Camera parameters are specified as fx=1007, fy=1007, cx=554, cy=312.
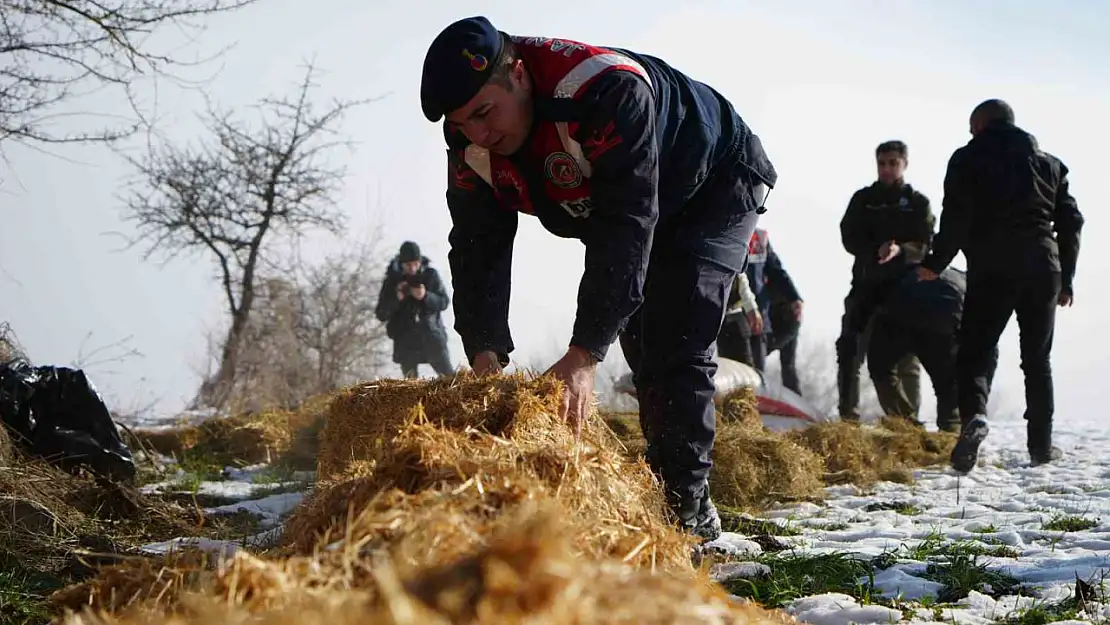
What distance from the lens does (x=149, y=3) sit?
23.8 feet

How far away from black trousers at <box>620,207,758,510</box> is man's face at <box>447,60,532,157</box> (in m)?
0.85

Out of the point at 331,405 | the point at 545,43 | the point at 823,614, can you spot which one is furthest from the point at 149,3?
the point at 823,614

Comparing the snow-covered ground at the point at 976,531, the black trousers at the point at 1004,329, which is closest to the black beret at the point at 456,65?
the snow-covered ground at the point at 976,531

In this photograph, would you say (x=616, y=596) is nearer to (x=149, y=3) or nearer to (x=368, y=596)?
(x=368, y=596)

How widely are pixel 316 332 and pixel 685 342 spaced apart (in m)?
14.4

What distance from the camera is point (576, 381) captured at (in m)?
3.27

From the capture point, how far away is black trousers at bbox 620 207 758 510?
13.1 ft

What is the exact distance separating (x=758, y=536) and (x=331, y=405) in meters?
2.05

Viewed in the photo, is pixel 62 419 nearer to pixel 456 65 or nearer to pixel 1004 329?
pixel 456 65

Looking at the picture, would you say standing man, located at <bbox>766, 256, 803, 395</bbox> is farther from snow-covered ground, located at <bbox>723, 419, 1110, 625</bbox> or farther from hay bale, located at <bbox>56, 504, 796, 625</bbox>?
hay bale, located at <bbox>56, 504, 796, 625</bbox>

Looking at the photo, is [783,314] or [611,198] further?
[783,314]

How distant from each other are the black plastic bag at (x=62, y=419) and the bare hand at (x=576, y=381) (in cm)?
294

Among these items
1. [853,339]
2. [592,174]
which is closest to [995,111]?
[853,339]

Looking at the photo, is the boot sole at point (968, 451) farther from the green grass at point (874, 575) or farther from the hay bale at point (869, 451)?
the green grass at point (874, 575)
